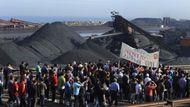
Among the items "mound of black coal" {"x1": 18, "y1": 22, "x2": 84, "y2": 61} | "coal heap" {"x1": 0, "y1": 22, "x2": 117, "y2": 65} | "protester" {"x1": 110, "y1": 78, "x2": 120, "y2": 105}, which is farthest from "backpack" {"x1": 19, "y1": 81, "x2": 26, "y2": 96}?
"mound of black coal" {"x1": 18, "y1": 22, "x2": 84, "y2": 61}

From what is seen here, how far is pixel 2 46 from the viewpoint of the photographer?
40.8m

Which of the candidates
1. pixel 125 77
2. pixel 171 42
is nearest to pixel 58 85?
pixel 125 77

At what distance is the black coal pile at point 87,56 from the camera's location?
1563 inches

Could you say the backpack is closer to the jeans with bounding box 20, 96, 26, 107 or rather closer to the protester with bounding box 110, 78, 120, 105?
the jeans with bounding box 20, 96, 26, 107

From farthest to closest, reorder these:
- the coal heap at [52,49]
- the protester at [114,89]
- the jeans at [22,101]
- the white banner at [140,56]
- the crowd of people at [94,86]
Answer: the coal heap at [52,49] → the white banner at [140,56] → the protester at [114,89] → the crowd of people at [94,86] → the jeans at [22,101]

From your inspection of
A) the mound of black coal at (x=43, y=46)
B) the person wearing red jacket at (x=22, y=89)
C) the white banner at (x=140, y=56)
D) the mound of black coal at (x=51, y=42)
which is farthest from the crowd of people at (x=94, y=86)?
the mound of black coal at (x=51, y=42)

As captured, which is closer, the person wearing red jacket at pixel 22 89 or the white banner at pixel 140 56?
the person wearing red jacket at pixel 22 89

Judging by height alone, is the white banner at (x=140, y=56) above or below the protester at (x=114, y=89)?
above

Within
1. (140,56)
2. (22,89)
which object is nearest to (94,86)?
(22,89)

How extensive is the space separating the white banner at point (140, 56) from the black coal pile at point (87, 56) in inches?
586

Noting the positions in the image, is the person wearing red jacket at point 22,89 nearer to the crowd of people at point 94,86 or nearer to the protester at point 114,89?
the crowd of people at point 94,86

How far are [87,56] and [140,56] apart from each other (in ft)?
52.9

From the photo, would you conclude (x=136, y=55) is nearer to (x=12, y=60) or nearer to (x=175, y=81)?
(x=175, y=81)

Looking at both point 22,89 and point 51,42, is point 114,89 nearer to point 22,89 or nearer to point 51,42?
point 22,89
